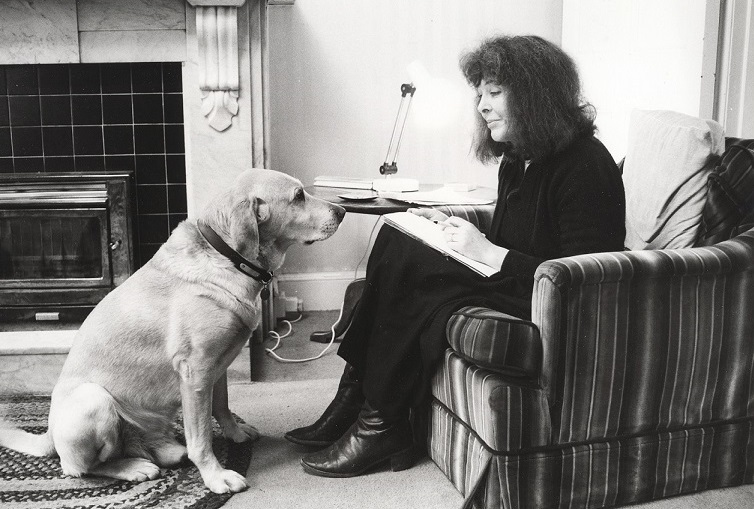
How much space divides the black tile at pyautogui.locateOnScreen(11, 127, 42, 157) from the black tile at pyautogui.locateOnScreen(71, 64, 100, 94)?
22 centimetres

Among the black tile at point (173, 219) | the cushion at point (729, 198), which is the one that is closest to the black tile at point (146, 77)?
the black tile at point (173, 219)

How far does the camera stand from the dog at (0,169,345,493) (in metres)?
1.93

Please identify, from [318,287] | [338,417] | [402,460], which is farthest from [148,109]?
[402,460]

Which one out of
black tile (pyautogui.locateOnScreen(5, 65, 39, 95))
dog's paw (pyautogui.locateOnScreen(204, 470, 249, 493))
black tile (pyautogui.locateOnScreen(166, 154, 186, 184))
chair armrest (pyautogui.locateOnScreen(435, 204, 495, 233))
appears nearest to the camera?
dog's paw (pyautogui.locateOnScreen(204, 470, 249, 493))

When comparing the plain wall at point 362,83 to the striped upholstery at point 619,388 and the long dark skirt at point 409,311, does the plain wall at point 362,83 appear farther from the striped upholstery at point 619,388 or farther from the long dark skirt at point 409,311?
the striped upholstery at point 619,388

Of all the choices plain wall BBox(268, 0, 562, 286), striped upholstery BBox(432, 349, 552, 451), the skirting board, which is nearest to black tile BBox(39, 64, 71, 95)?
plain wall BBox(268, 0, 562, 286)

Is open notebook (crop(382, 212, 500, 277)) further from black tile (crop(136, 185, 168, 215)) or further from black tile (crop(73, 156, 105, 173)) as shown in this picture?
black tile (crop(73, 156, 105, 173))

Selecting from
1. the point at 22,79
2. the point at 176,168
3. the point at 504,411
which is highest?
the point at 22,79

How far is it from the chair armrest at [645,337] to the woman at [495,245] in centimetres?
14

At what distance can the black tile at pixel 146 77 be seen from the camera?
2986 millimetres

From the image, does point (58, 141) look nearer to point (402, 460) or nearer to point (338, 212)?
point (338, 212)

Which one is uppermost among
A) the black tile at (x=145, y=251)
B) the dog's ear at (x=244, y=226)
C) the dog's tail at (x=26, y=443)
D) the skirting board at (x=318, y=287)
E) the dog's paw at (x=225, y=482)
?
the dog's ear at (x=244, y=226)

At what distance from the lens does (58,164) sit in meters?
3.04

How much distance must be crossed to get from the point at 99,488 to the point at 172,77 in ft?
5.42
